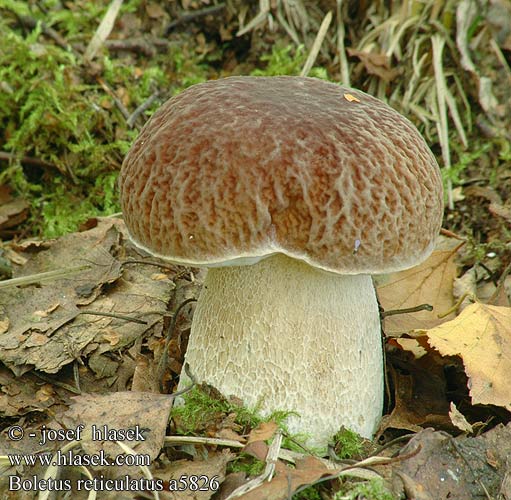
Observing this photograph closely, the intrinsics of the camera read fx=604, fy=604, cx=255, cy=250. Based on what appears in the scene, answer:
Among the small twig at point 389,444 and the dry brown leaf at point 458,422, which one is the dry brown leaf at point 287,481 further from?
the dry brown leaf at point 458,422

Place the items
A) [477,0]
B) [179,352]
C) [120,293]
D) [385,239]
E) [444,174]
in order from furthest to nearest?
[477,0] < [444,174] < [120,293] < [179,352] < [385,239]

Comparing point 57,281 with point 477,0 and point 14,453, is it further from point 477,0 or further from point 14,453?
point 477,0

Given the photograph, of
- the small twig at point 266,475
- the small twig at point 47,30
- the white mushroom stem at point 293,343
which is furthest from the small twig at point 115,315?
the small twig at point 47,30

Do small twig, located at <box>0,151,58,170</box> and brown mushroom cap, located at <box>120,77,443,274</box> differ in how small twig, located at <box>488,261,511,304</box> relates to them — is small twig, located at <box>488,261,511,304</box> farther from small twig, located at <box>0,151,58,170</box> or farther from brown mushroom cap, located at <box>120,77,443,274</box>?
small twig, located at <box>0,151,58,170</box>

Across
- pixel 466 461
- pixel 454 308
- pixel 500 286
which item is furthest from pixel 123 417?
pixel 500 286

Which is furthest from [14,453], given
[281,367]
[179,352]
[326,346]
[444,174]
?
[444,174]

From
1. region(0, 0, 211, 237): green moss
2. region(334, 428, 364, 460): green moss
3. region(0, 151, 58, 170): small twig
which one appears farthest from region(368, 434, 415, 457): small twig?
region(0, 151, 58, 170): small twig
